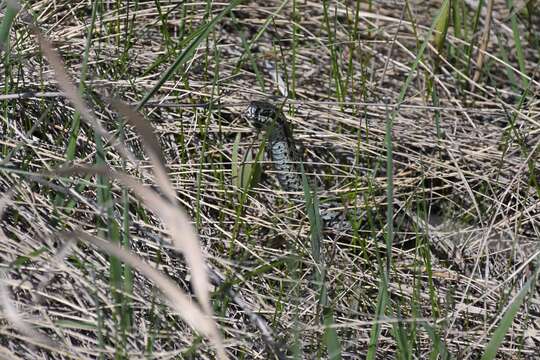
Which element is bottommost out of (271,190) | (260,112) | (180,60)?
(271,190)

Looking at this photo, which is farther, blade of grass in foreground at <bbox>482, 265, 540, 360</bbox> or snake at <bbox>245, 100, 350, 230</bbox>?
snake at <bbox>245, 100, 350, 230</bbox>

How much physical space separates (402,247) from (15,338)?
1195mm

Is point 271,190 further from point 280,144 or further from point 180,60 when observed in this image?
point 180,60

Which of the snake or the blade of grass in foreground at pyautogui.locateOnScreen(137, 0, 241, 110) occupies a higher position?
the blade of grass in foreground at pyautogui.locateOnScreen(137, 0, 241, 110)

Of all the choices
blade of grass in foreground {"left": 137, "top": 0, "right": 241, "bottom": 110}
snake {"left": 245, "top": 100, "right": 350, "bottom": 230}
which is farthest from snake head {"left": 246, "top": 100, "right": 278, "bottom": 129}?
blade of grass in foreground {"left": 137, "top": 0, "right": 241, "bottom": 110}

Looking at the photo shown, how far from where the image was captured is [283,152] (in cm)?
278

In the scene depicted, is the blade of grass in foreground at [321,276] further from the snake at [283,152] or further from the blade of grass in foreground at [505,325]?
the snake at [283,152]

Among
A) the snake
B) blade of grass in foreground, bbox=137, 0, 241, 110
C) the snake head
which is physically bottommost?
the snake

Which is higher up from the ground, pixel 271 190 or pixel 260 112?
pixel 260 112

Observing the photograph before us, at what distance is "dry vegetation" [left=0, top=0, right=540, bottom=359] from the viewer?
188 centimetres

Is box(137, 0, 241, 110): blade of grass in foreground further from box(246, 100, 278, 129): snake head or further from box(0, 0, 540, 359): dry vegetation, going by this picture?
box(246, 100, 278, 129): snake head

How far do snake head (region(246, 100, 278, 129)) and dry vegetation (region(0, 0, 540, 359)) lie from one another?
0.06 metres

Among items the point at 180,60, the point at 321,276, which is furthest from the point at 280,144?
the point at 321,276

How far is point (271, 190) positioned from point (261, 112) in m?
0.26
